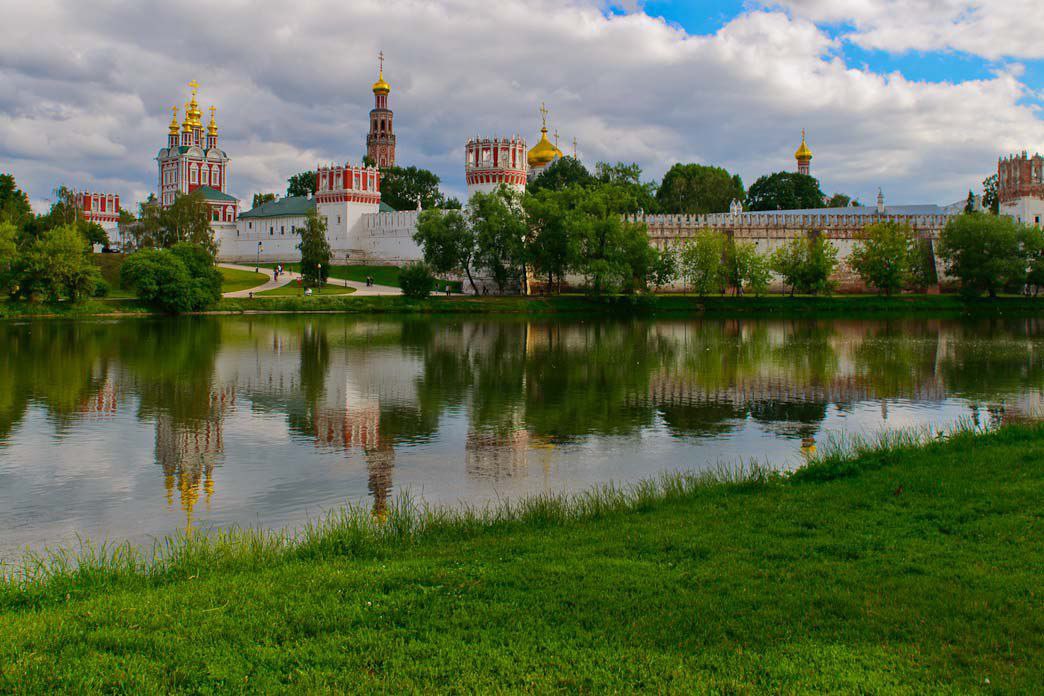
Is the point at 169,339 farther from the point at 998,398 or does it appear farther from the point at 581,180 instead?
the point at 581,180

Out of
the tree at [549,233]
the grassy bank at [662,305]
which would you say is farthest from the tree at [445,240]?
the tree at [549,233]

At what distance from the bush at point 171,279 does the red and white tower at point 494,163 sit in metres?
20.9

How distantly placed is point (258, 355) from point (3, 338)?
10.8m

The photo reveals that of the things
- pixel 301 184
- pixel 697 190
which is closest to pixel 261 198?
pixel 301 184

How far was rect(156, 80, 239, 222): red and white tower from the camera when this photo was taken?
84812mm

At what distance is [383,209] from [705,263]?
104 feet

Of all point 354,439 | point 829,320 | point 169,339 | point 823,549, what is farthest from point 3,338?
point 829,320

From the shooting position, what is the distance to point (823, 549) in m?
6.19

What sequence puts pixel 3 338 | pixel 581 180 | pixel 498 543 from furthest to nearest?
pixel 581 180 → pixel 3 338 → pixel 498 543

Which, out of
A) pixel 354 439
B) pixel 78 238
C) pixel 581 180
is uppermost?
pixel 581 180

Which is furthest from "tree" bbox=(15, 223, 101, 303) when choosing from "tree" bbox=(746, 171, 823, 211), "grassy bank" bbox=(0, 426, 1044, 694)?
"tree" bbox=(746, 171, 823, 211)

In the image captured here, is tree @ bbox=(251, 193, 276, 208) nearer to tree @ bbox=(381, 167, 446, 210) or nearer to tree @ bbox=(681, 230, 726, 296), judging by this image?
tree @ bbox=(381, 167, 446, 210)

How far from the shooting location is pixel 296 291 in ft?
169

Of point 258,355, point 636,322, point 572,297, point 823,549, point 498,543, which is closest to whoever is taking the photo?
point 823,549
